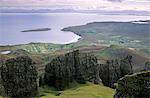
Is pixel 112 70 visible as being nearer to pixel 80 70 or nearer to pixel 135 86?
pixel 80 70

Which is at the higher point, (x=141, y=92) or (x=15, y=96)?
(x=141, y=92)

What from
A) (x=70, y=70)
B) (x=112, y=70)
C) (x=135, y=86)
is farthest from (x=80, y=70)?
(x=135, y=86)

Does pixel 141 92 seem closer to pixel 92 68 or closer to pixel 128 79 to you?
pixel 128 79

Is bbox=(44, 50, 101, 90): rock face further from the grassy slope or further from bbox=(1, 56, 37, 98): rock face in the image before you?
bbox=(1, 56, 37, 98): rock face

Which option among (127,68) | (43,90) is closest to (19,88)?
(43,90)

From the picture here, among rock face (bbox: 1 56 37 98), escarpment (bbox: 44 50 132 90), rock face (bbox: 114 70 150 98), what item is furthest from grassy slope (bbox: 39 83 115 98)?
rock face (bbox: 114 70 150 98)

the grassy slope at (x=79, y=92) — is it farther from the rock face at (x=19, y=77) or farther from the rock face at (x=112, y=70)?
the rock face at (x=112, y=70)
